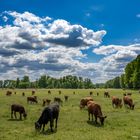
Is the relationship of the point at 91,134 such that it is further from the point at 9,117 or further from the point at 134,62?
the point at 134,62

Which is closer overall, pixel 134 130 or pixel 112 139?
pixel 112 139

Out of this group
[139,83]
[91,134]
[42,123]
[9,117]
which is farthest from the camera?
[139,83]

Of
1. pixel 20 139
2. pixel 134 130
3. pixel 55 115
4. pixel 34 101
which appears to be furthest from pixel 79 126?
pixel 34 101

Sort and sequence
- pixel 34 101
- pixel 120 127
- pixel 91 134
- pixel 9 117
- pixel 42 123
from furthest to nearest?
pixel 34 101 < pixel 9 117 < pixel 120 127 < pixel 42 123 < pixel 91 134

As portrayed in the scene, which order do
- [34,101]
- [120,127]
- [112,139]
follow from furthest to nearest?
[34,101], [120,127], [112,139]

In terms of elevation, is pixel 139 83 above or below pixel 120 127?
above

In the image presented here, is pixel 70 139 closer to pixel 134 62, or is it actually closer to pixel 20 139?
pixel 20 139

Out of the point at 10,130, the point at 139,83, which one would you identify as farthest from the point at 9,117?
the point at 139,83

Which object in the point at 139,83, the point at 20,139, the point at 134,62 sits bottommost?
the point at 20,139

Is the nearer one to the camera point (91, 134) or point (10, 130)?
point (91, 134)

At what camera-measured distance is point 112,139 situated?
69.6 feet

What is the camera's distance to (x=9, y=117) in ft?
112

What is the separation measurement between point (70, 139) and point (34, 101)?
33625mm

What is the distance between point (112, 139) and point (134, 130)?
14.4 ft
